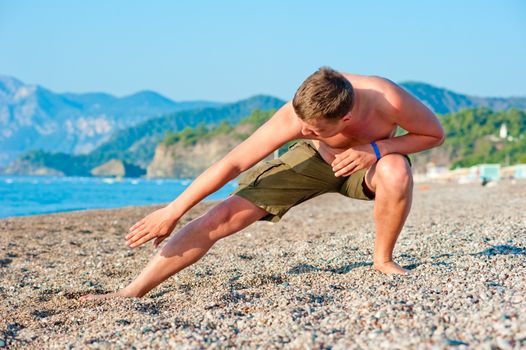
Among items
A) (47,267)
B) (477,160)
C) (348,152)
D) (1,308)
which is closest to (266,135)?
(348,152)

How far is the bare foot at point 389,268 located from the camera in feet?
16.6

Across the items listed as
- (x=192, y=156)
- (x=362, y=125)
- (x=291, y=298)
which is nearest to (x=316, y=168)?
(x=362, y=125)

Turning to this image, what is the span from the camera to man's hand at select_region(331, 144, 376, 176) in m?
4.71

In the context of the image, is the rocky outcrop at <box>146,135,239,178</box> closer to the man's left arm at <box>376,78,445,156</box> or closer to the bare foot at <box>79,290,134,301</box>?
the bare foot at <box>79,290,134,301</box>

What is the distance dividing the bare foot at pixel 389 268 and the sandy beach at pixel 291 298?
69 millimetres

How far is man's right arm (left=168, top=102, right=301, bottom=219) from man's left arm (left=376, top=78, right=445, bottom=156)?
0.66 metres

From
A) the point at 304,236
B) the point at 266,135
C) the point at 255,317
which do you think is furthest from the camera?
the point at 304,236

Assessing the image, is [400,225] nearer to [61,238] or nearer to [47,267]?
[47,267]

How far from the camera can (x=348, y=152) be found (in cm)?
474

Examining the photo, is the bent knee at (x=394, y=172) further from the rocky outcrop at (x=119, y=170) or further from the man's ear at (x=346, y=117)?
the rocky outcrop at (x=119, y=170)

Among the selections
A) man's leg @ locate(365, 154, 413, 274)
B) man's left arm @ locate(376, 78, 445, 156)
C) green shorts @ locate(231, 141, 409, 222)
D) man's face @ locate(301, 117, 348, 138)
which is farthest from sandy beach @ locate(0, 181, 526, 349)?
man's face @ locate(301, 117, 348, 138)

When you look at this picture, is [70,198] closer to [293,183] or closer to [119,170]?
[293,183]

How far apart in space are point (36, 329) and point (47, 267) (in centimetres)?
326

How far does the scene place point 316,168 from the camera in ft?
16.6
